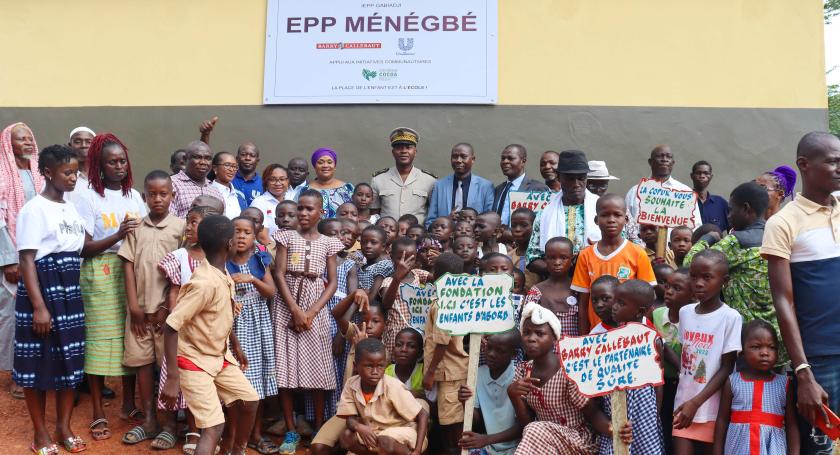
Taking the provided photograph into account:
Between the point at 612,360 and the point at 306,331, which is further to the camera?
the point at 306,331

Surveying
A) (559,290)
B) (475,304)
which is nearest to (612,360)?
(475,304)

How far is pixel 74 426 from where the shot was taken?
5852mm

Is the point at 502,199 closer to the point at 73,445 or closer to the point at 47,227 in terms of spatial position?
the point at 47,227

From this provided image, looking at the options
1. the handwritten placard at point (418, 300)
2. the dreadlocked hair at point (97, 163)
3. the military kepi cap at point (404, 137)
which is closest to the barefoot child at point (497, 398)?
the handwritten placard at point (418, 300)

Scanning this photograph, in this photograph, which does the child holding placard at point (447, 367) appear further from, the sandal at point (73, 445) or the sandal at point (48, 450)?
the sandal at point (48, 450)

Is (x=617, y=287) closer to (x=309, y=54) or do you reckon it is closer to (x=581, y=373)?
(x=581, y=373)

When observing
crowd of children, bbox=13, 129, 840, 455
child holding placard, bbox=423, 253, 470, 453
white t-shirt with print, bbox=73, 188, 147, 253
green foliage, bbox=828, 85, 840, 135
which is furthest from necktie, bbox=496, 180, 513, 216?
green foliage, bbox=828, 85, 840, 135

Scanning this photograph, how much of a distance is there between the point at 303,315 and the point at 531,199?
231 centimetres

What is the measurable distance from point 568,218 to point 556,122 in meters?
3.49

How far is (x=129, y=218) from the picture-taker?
5.68 metres

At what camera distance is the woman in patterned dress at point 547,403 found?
15.7ft

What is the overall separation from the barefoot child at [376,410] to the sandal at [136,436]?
1455 mm

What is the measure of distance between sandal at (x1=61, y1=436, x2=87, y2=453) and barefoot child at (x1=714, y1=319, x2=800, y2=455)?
13.4 feet

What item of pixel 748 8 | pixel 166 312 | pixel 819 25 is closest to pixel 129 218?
pixel 166 312
